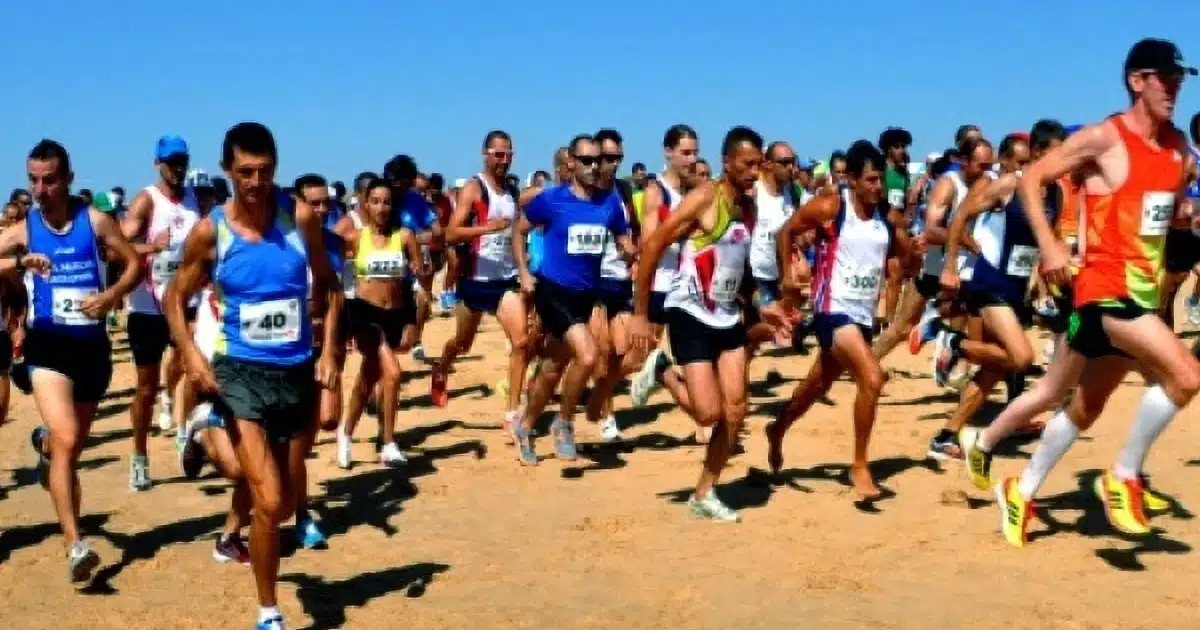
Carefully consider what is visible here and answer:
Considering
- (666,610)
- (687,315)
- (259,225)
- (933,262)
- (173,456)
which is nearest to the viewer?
(259,225)

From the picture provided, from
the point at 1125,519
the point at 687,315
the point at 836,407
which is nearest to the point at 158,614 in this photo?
the point at 687,315

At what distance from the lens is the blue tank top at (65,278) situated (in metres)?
6.49

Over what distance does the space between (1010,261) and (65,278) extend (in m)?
5.61

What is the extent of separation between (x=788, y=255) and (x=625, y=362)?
249 centimetres

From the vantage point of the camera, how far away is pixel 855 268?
24.5 feet

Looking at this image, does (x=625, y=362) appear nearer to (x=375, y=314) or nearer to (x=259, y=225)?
(x=375, y=314)

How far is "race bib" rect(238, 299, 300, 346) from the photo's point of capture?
532 centimetres

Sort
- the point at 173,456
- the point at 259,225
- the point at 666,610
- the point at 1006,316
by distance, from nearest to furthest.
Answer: the point at 259,225
the point at 666,610
the point at 1006,316
the point at 173,456

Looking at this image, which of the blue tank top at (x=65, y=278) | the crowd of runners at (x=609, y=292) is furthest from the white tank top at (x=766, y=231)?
the blue tank top at (x=65, y=278)

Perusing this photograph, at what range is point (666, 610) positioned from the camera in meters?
5.77

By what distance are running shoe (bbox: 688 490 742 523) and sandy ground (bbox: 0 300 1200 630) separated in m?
0.08

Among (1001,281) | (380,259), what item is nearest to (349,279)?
(380,259)

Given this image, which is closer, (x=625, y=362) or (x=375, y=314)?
(x=375, y=314)

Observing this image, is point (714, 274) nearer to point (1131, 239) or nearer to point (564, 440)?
point (1131, 239)
